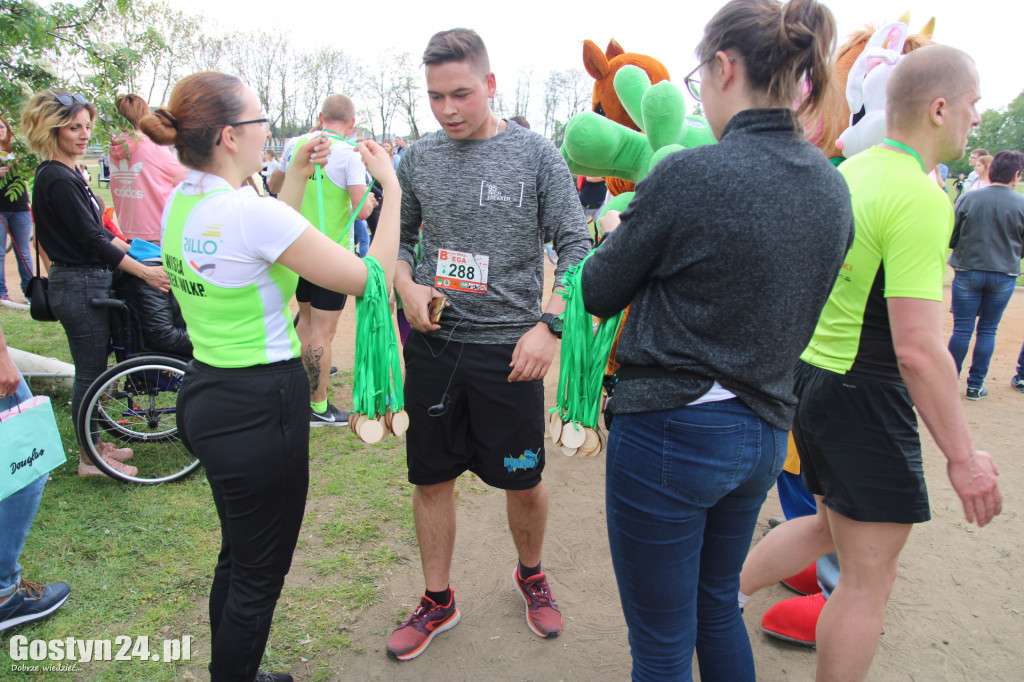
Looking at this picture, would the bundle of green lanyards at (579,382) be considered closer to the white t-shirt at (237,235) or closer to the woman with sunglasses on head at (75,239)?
the white t-shirt at (237,235)

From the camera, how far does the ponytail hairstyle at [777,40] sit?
4.37 ft

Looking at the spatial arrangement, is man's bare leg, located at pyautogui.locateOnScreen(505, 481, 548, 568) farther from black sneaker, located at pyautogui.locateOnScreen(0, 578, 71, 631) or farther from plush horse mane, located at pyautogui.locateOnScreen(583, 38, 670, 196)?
black sneaker, located at pyautogui.locateOnScreen(0, 578, 71, 631)

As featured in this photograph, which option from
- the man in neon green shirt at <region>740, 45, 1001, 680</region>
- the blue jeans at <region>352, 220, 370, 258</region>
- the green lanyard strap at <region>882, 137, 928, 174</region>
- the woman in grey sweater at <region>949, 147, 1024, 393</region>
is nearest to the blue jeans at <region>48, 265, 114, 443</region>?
the man in neon green shirt at <region>740, 45, 1001, 680</region>

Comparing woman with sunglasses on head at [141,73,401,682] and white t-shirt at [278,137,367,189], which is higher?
white t-shirt at [278,137,367,189]

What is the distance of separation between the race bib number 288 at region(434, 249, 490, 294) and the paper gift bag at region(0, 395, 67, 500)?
1600 mm

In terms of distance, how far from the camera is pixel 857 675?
200cm

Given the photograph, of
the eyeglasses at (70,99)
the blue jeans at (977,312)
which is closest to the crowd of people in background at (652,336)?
the eyeglasses at (70,99)

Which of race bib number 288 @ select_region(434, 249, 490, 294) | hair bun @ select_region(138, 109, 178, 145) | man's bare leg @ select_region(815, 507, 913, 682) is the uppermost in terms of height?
hair bun @ select_region(138, 109, 178, 145)

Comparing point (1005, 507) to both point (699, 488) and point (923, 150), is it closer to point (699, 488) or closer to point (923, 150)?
point (923, 150)

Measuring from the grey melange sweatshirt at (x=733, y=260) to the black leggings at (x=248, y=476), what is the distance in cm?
102

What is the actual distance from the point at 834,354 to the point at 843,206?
2.40 feet

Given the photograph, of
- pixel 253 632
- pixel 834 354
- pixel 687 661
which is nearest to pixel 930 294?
pixel 834 354

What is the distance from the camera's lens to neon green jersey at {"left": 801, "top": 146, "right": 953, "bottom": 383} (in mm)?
1720

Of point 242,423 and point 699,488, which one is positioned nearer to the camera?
point 699,488
